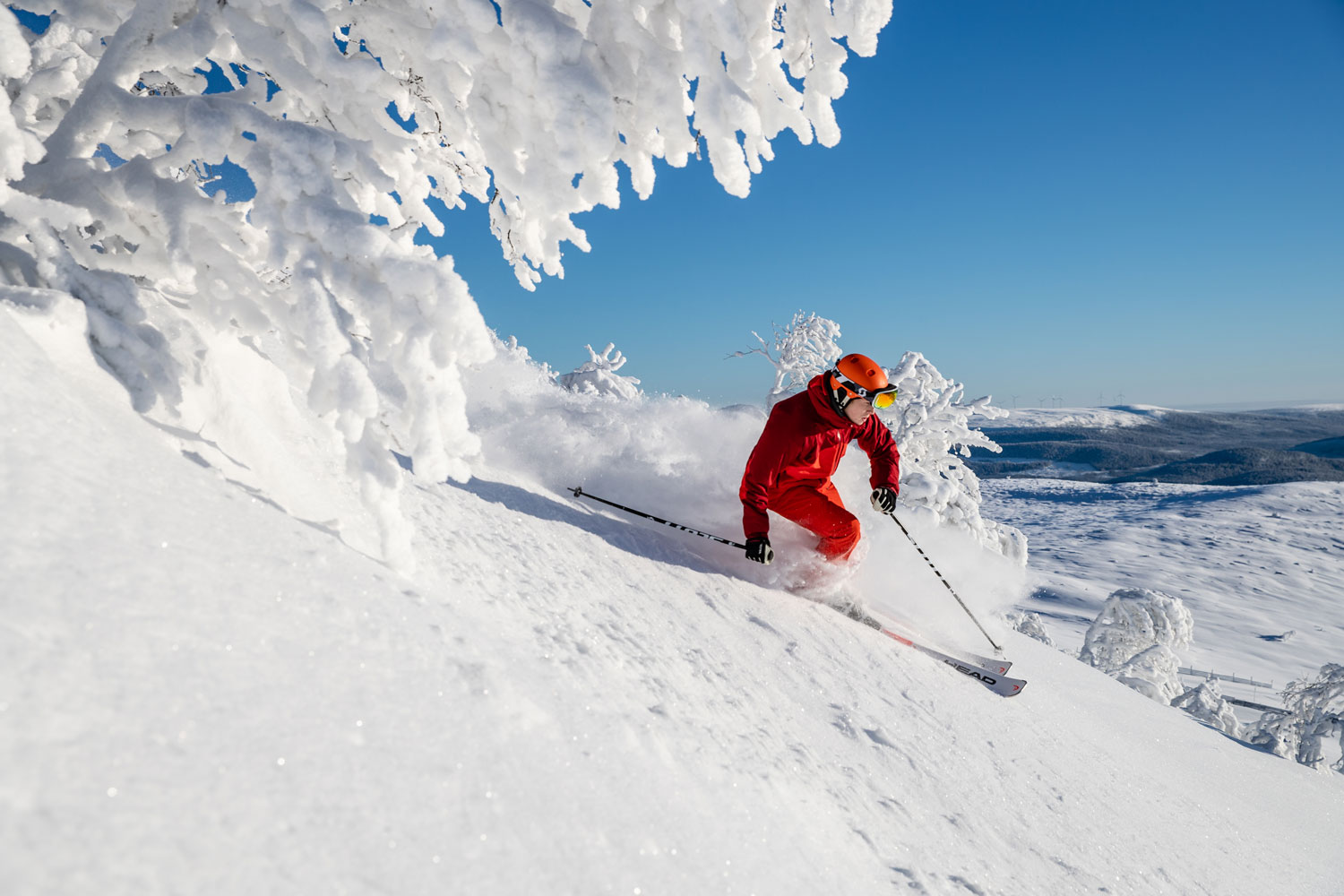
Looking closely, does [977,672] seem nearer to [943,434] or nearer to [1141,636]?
[943,434]

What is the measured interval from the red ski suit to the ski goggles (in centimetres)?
14

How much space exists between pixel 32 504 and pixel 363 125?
1495 millimetres

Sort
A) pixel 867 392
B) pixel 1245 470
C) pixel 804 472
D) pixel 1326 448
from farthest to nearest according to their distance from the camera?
pixel 1326 448
pixel 1245 470
pixel 804 472
pixel 867 392

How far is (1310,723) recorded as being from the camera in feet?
39.2

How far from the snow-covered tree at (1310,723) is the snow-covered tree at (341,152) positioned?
15.8 metres

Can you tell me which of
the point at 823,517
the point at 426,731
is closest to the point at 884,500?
the point at 823,517

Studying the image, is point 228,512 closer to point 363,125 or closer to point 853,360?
point 363,125

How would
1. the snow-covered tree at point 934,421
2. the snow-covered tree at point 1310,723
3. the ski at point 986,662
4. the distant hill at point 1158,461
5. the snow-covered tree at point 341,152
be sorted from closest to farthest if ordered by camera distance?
the snow-covered tree at point 341,152 < the ski at point 986,662 < the snow-covered tree at point 1310,723 < the snow-covered tree at point 934,421 < the distant hill at point 1158,461

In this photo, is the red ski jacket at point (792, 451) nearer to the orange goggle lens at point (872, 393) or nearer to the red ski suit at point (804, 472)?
the red ski suit at point (804, 472)

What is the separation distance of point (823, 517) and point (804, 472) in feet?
1.13

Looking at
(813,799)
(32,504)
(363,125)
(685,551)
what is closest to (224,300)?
(363,125)

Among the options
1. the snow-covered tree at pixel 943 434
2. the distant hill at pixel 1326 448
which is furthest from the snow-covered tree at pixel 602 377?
the distant hill at pixel 1326 448

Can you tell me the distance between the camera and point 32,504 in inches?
44.6

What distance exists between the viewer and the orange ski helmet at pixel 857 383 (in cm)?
406
